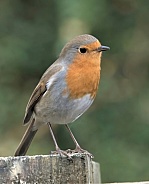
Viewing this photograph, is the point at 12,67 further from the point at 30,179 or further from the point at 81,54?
the point at 30,179

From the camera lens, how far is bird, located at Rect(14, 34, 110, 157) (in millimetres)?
3816

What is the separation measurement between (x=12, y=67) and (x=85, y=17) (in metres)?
0.80

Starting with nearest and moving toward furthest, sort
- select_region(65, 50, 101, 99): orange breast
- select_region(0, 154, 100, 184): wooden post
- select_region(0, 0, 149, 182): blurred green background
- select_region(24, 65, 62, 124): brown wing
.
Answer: select_region(0, 154, 100, 184): wooden post, select_region(65, 50, 101, 99): orange breast, select_region(24, 65, 62, 124): brown wing, select_region(0, 0, 149, 182): blurred green background

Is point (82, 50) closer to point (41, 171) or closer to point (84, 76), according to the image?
point (84, 76)

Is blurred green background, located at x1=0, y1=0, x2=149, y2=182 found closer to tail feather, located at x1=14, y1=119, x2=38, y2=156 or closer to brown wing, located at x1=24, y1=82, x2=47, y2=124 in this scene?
tail feather, located at x1=14, y1=119, x2=38, y2=156

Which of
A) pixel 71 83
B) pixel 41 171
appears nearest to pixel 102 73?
pixel 71 83

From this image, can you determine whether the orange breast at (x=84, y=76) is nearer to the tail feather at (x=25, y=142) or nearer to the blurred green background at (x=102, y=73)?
the tail feather at (x=25, y=142)

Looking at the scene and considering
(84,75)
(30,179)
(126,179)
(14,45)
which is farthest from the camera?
(14,45)

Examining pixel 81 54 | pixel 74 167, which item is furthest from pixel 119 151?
pixel 74 167

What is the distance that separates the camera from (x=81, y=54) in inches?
153

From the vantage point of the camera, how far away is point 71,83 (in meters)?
3.83

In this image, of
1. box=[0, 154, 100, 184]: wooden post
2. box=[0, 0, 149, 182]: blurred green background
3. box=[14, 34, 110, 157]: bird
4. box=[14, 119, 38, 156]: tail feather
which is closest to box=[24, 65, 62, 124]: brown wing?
box=[14, 34, 110, 157]: bird

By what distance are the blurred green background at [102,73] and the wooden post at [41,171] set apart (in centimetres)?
236

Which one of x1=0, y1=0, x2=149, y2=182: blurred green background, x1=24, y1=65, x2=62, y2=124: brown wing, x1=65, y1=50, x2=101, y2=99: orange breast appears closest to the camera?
x1=65, y1=50, x2=101, y2=99: orange breast
